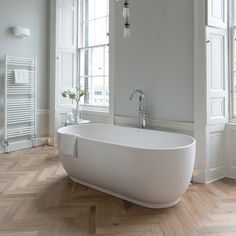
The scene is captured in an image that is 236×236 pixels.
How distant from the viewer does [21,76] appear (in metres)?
5.03

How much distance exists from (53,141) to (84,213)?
3.16 m

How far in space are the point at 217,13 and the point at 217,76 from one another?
76 centimetres

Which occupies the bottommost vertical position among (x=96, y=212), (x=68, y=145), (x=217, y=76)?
(x=96, y=212)

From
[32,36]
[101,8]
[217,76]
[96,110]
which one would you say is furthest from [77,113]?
[217,76]

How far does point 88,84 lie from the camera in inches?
224

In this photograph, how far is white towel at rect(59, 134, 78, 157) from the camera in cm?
320

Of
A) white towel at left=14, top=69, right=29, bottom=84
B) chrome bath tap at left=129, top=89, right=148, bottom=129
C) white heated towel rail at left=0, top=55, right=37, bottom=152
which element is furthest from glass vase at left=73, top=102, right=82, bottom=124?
chrome bath tap at left=129, top=89, right=148, bottom=129

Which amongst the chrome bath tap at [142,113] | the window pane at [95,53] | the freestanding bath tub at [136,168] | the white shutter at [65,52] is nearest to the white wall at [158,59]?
the chrome bath tap at [142,113]

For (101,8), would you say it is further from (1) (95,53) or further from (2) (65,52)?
(2) (65,52)

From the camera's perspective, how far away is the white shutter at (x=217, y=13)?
11.0 feet

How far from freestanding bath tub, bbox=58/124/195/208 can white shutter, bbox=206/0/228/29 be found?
142cm

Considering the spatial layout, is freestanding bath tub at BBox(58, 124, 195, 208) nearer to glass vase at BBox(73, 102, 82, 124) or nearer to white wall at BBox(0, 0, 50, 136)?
glass vase at BBox(73, 102, 82, 124)

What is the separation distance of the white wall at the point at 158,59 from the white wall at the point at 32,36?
177cm

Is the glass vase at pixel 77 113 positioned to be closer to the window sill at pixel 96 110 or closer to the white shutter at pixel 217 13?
the window sill at pixel 96 110
